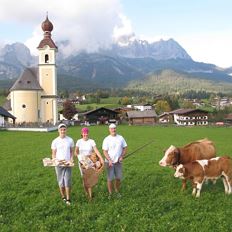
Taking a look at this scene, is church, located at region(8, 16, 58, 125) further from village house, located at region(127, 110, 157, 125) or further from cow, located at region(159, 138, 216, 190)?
cow, located at region(159, 138, 216, 190)

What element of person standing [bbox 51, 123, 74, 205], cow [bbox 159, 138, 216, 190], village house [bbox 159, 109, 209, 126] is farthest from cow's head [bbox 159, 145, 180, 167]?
village house [bbox 159, 109, 209, 126]

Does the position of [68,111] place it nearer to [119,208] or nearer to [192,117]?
[192,117]

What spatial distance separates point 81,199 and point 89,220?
6.25 feet

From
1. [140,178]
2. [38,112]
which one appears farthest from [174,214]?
[38,112]

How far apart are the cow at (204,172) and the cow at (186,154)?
61 cm

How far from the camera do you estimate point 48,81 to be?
2810 inches

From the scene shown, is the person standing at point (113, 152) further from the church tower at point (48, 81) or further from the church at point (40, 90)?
the church tower at point (48, 81)

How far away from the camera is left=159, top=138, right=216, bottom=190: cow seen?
12000mm

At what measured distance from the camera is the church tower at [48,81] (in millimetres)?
71062

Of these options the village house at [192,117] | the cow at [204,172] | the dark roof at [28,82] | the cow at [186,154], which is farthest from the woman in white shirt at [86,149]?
the village house at [192,117]

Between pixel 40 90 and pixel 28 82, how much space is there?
9.57 ft

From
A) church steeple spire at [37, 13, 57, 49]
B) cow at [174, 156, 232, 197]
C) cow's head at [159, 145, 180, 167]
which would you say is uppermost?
church steeple spire at [37, 13, 57, 49]

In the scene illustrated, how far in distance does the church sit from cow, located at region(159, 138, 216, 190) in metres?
57.1

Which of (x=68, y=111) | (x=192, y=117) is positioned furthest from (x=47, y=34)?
(x=192, y=117)
